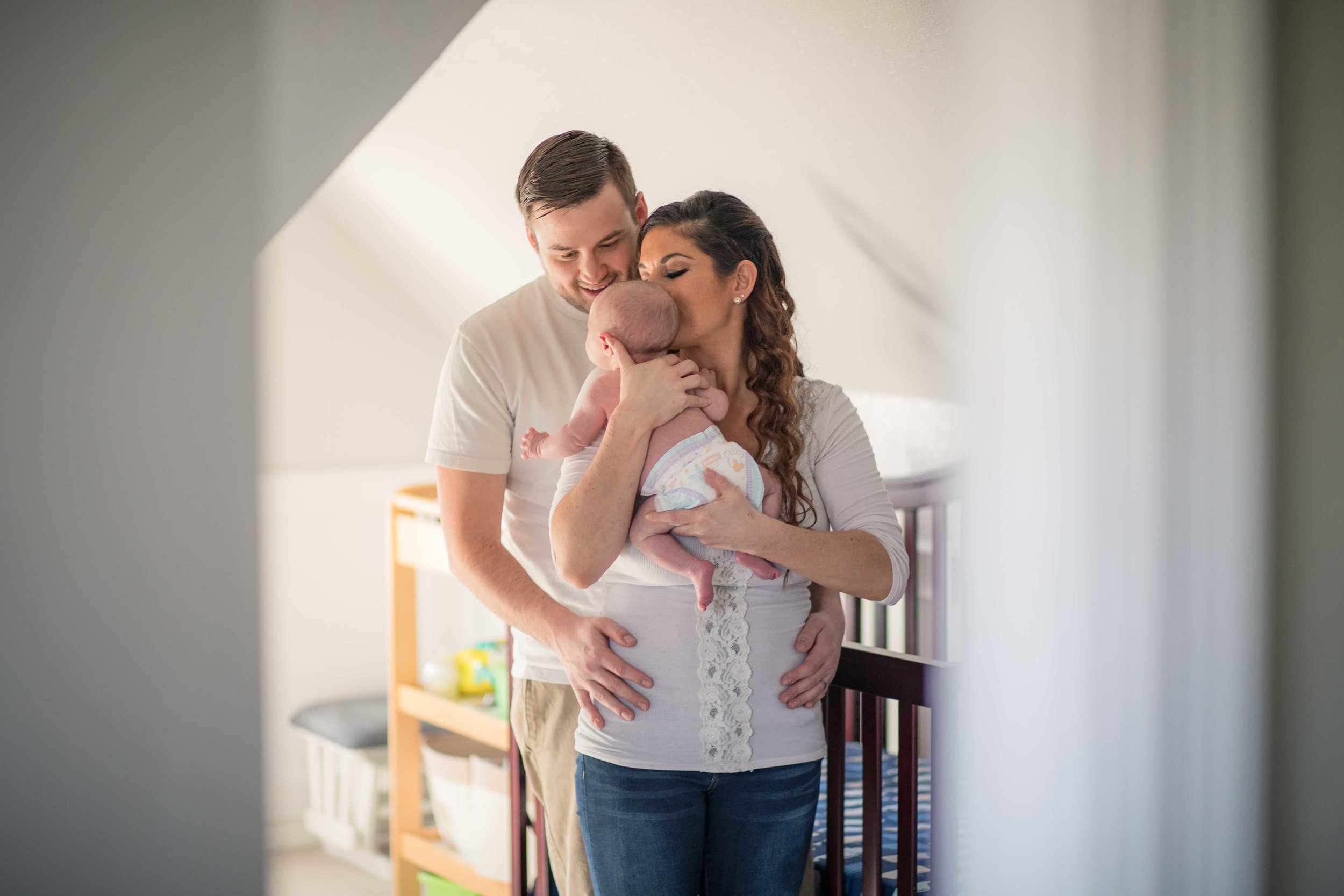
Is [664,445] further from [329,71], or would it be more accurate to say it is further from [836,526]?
[329,71]

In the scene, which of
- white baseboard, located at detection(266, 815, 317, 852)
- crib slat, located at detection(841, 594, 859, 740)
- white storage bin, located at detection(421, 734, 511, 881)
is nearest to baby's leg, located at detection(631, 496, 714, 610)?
crib slat, located at detection(841, 594, 859, 740)

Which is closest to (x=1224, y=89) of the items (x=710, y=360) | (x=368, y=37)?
(x=710, y=360)

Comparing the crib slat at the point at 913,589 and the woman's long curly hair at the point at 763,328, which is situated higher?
the woman's long curly hair at the point at 763,328

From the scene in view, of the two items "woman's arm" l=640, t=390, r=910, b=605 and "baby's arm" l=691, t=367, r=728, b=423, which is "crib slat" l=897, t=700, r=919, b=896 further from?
"baby's arm" l=691, t=367, r=728, b=423

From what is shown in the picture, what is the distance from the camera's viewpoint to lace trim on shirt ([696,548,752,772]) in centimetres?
110

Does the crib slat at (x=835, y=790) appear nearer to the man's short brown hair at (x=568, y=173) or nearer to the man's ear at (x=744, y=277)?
the man's ear at (x=744, y=277)

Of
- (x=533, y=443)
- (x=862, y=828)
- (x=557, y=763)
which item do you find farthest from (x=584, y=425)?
(x=862, y=828)

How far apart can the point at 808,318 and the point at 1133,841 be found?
161cm

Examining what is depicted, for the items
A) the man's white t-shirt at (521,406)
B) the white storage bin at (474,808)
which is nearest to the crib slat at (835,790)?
the man's white t-shirt at (521,406)

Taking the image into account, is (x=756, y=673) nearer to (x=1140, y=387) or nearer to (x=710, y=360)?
(x=710, y=360)

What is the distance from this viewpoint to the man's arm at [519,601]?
44.5 inches

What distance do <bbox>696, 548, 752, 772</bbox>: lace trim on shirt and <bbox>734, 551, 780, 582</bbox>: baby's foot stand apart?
0.01 m

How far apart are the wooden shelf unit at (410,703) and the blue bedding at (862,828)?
3.13ft

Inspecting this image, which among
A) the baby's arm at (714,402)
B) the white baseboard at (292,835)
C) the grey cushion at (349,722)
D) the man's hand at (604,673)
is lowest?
the white baseboard at (292,835)
